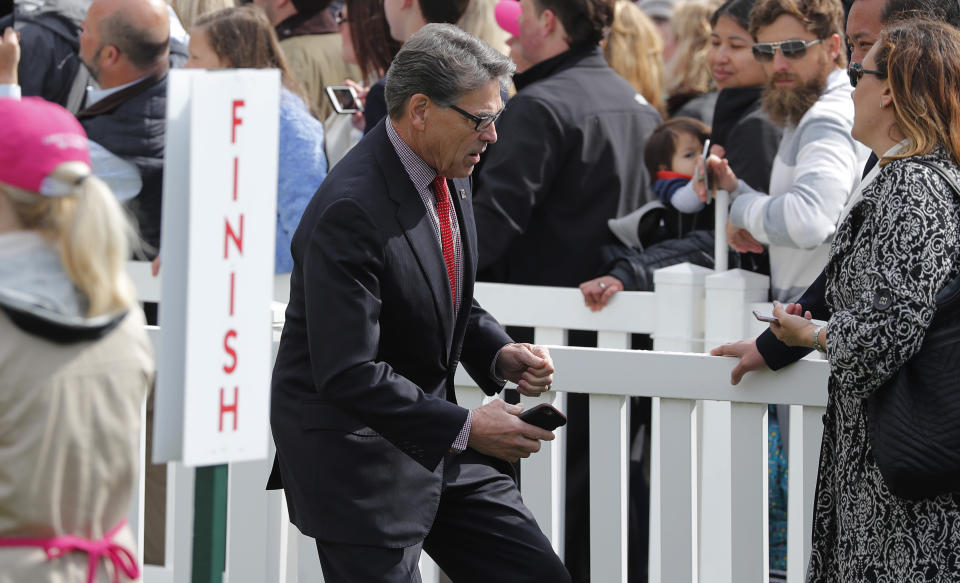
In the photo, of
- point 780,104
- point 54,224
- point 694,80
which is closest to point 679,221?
point 780,104

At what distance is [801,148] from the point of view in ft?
15.0

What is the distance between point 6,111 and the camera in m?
2.37

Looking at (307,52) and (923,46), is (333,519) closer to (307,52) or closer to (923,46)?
(923,46)

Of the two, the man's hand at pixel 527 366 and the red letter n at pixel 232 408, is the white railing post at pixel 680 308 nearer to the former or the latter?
the man's hand at pixel 527 366

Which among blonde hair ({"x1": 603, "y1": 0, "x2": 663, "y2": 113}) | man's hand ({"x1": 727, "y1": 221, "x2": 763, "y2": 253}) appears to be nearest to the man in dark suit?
man's hand ({"x1": 727, "y1": 221, "x2": 763, "y2": 253})

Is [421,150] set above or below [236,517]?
above

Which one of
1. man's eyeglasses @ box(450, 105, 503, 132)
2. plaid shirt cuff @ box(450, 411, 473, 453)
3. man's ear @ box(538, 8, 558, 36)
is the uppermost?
man's ear @ box(538, 8, 558, 36)

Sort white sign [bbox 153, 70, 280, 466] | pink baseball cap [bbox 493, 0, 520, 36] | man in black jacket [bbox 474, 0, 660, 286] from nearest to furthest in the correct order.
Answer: white sign [bbox 153, 70, 280, 466]
man in black jacket [bbox 474, 0, 660, 286]
pink baseball cap [bbox 493, 0, 520, 36]

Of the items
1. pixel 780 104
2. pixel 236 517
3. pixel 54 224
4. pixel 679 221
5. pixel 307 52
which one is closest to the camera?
pixel 54 224

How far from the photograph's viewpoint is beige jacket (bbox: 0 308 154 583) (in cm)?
230

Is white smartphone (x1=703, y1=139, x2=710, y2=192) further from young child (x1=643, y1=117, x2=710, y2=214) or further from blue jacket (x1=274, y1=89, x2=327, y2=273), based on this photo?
blue jacket (x1=274, y1=89, x2=327, y2=273)

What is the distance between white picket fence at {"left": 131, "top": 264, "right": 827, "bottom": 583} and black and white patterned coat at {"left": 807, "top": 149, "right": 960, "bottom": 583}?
459mm

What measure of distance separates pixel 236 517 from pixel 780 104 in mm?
2352

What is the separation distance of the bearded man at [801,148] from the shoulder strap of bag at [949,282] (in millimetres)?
1309
